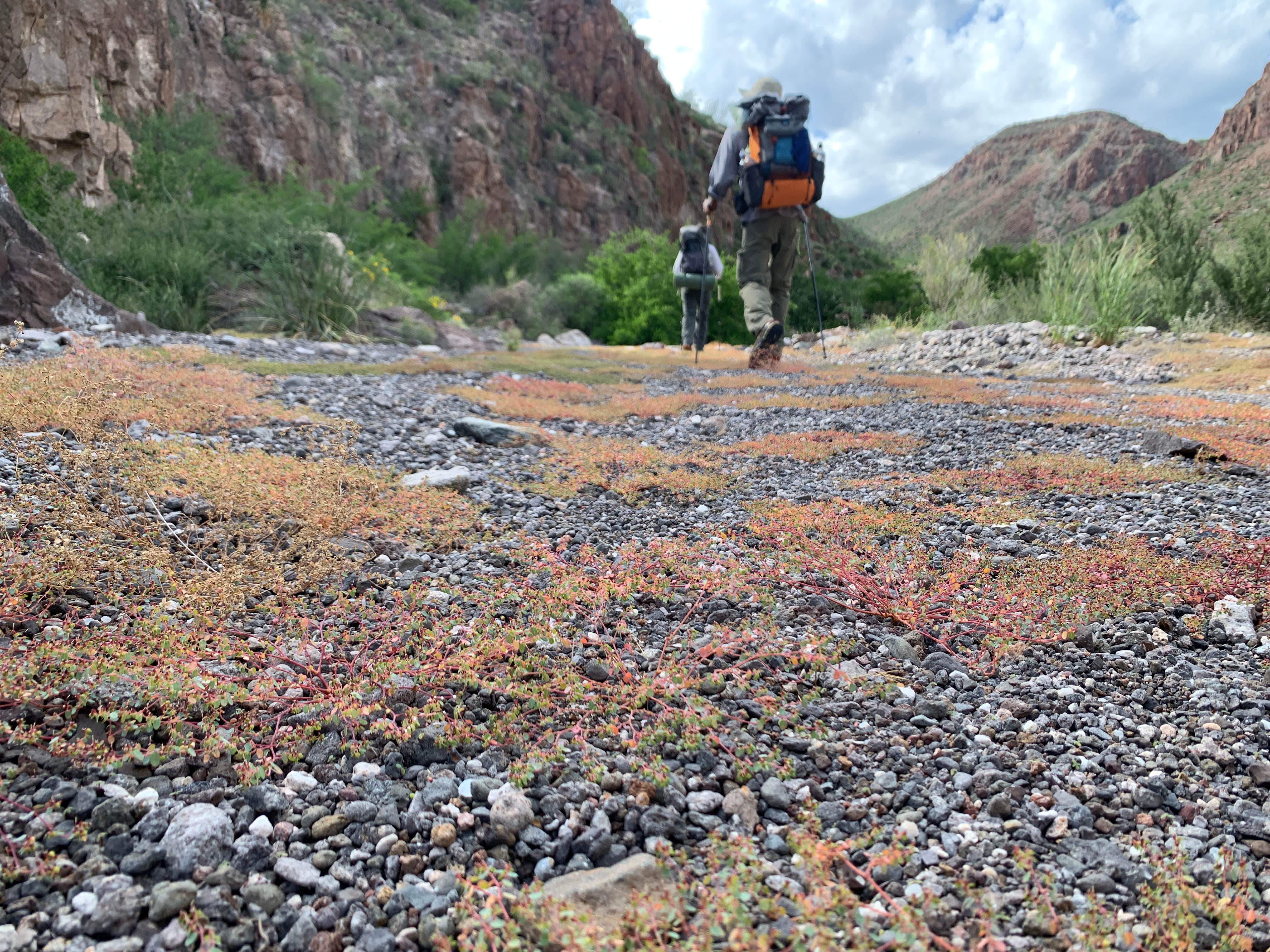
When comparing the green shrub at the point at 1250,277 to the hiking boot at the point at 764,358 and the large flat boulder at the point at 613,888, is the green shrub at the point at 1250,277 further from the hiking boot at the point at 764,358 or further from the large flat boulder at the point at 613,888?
the large flat boulder at the point at 613,888

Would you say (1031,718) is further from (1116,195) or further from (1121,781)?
(1116,195)

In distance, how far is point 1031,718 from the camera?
5.90 ft

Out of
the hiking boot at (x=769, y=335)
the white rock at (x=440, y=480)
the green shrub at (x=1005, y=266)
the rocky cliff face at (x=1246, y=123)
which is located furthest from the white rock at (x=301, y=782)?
the rocky cliff face at (x=1246, y=123)

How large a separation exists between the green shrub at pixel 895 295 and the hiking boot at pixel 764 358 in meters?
7.37

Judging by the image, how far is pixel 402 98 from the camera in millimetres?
29547

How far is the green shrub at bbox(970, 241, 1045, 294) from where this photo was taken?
14266 millimetres

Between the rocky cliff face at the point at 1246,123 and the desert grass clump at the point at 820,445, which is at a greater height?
the rocky cliff face at the point at 1246,123

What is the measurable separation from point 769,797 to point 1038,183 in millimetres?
83485

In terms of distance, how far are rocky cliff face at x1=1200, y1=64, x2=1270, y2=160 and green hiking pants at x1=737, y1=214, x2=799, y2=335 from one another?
47.4m

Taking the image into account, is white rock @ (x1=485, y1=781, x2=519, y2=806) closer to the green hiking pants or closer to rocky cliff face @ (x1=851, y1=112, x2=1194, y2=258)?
the green hiking pants

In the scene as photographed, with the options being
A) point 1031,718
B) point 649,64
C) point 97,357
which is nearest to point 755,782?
point 1031,718

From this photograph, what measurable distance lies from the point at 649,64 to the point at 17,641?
155ft

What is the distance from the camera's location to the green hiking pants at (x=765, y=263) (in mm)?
8695

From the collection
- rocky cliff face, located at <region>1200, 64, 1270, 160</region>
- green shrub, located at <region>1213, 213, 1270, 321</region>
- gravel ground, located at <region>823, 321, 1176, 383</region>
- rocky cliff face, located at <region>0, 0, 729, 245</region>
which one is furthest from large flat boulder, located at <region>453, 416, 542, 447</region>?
rocky cliff face, located at <region>1200, 64, 1270, 160</region>
